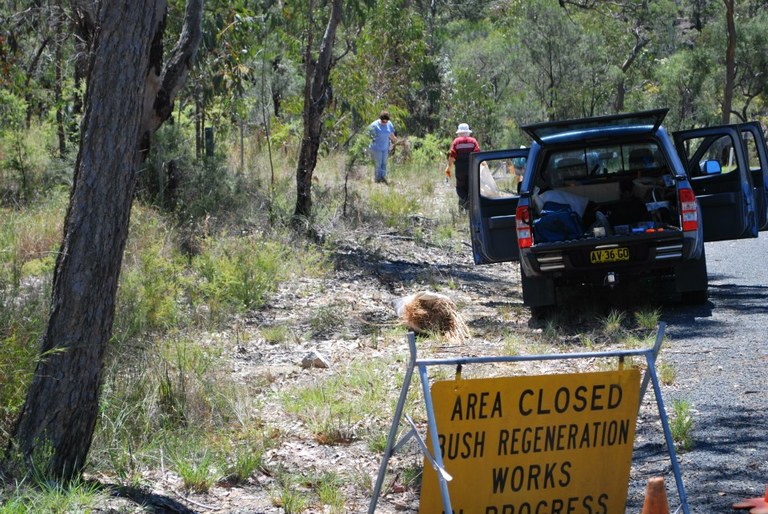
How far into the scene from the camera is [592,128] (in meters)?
9.82

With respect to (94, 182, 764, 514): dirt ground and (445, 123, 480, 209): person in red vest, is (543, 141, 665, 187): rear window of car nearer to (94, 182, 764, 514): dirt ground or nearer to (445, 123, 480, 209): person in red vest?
(94, 182, 764, 514): dirt ground

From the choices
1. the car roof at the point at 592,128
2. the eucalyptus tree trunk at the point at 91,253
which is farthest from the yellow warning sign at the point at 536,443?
the car roof at the point at 592,128

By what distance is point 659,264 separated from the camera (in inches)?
362

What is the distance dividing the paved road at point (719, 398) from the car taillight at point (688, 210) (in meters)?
0.90

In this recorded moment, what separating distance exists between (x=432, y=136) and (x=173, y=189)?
12.1 metres

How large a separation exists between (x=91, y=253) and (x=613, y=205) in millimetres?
6504

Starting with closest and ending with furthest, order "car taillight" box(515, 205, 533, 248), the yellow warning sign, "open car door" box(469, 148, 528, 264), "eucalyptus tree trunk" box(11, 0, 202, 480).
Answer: the yellow warning sign, "eucalyptus tree trunk" box(11, 0, 202, 480), "car taillight" box(515, 205, 533, 248), "open car door" box(469, 148, 528, 264)

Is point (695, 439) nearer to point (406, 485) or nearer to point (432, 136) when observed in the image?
point (406, 485)

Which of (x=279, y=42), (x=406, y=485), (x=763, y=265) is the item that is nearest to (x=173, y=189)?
(x=279, y=42)

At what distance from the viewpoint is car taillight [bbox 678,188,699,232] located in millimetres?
9039

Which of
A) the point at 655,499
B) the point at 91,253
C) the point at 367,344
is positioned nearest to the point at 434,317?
the point at 367,344

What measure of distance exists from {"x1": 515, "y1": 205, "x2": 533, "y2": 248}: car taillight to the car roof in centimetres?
73

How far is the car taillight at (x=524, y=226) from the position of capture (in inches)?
364

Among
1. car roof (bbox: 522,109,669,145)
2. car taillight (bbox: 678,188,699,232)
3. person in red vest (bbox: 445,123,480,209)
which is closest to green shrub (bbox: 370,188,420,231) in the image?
person in red vest (bbox: 445,123,480,209)
